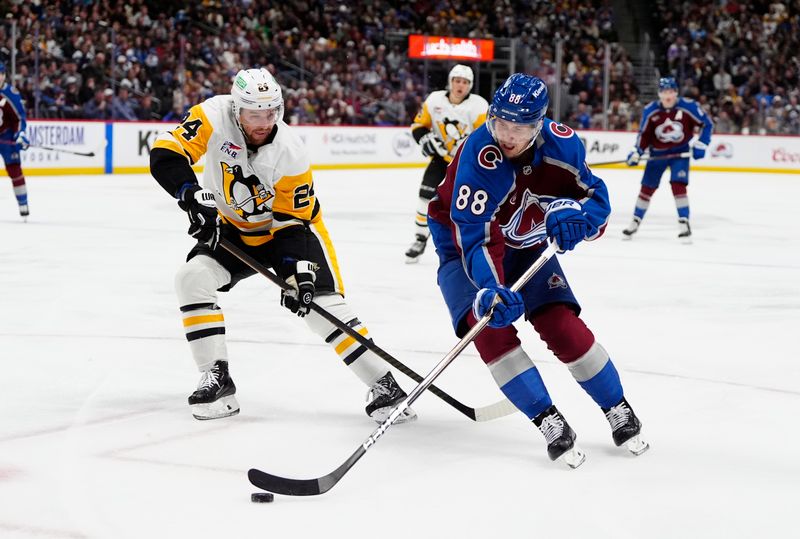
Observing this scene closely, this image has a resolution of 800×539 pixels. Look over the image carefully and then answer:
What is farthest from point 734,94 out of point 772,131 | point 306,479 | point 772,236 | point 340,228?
point 306,479

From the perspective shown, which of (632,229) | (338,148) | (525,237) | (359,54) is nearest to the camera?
(525,237)

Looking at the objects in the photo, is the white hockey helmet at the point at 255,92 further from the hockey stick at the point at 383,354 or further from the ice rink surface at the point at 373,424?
the ice rink surface at the point at 373,424

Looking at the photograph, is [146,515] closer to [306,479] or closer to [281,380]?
[306,479]

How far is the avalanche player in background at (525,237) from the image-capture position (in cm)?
287

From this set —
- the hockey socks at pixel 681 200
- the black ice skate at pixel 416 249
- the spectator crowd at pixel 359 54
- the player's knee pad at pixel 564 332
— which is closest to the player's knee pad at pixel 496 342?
the player's knee pad at pixel 564 332

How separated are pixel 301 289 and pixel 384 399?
0.44 meters

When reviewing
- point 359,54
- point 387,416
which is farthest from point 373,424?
point 359,54

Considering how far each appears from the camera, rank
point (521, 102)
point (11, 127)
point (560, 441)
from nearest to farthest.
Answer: point (521, 102)
point (560, 441)
point (11, 127)

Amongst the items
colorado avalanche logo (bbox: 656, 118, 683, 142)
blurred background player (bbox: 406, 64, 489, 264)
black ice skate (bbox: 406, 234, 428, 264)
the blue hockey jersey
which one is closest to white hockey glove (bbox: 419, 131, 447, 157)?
blurred background player (bbox: 406, 64, 489, 264)

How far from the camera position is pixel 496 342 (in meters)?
2.97

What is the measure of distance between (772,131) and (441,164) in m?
11.9

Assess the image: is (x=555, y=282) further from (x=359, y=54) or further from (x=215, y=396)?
(x=359, y=54)

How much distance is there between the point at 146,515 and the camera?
8.22 feet

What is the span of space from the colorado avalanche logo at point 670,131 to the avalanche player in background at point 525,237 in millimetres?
6208
